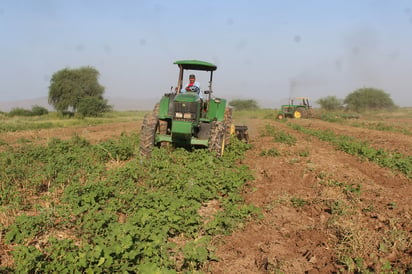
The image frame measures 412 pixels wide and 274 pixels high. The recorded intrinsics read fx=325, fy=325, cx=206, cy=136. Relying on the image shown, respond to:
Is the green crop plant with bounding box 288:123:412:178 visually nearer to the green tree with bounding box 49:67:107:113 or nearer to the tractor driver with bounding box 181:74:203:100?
the tractor driver with bounding box 181:74:203:100

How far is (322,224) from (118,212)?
264cm

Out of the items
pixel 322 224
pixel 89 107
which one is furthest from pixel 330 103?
pixel 322 224

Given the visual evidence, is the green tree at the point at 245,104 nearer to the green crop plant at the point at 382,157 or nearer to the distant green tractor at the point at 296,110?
the distant green tractor at the point at 296,110

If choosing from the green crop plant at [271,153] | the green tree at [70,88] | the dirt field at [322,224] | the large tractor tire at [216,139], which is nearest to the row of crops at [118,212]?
the dirt field at [322,224]

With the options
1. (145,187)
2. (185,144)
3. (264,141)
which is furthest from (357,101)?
(145,187)

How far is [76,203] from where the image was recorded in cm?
422

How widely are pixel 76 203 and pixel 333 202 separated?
3.57 metres

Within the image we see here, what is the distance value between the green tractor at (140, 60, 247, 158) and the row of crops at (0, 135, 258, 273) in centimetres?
49

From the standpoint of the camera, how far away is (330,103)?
41344 mm

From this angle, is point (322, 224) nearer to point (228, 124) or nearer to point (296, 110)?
point (228, 124)

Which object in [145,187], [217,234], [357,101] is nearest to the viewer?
[217,234]

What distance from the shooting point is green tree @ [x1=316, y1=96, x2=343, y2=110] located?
41312 mm

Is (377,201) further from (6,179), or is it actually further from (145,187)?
(6,179)

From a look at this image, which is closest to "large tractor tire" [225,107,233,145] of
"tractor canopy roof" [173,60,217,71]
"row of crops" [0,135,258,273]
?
"tractor canopy roof" [173,60,217,71]
